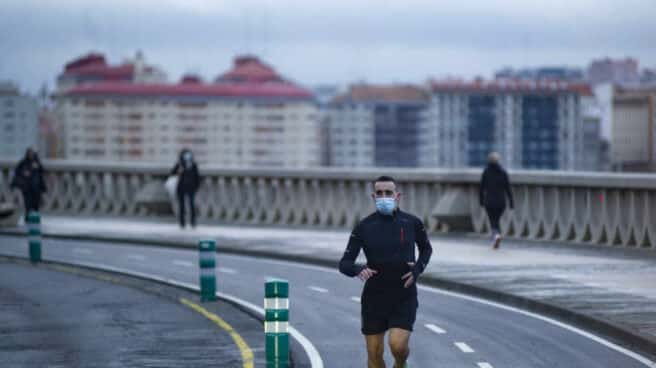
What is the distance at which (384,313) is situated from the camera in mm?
12094

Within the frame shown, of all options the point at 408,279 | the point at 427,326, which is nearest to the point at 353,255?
the point at 408,279

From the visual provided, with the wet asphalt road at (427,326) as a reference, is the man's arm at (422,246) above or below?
above

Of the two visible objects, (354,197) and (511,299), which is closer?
(511,299)

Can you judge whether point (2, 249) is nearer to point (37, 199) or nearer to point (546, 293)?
point (37, 199)

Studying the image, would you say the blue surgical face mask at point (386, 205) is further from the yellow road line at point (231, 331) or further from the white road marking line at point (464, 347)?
the white road marking line at point (464, 347)

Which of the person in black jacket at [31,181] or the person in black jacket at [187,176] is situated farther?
the person in black jacket at [31,181]

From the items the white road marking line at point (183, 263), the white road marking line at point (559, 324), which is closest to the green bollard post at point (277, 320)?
the white road marking line at point (559, 324)

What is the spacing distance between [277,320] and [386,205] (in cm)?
169

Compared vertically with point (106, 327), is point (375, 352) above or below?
above

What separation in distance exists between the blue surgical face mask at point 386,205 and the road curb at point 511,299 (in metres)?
4.45

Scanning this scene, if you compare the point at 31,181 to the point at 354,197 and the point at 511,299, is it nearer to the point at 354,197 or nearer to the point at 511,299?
the point at 354,197

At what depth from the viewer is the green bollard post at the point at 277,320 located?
1298 cm

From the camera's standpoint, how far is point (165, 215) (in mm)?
41781

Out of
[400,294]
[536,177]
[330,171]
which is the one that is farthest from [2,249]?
[400,294]
